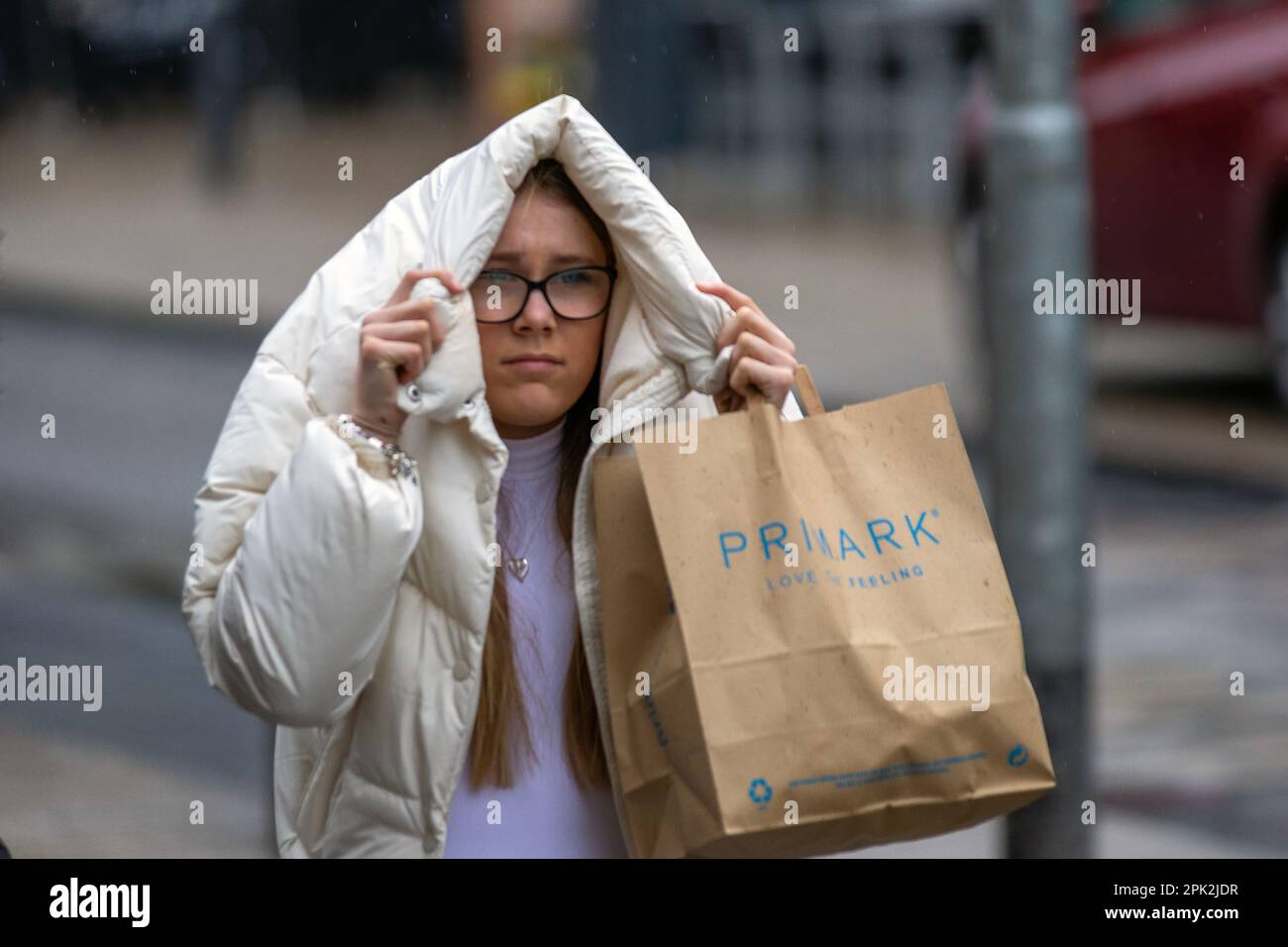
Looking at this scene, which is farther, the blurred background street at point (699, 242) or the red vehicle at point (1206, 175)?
the red vehicle at point (1206, 175)

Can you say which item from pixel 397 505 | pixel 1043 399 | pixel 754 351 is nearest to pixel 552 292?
pixel 754 351

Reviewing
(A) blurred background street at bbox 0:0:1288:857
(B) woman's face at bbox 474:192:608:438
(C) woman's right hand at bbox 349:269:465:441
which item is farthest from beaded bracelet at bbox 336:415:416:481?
(A) blurred background street at bbox 0:0:1288:857

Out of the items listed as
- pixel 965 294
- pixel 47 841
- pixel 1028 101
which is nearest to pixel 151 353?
pixel 965 294

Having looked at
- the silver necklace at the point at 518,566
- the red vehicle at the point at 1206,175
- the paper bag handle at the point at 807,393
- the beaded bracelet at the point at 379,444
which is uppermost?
the red vehicle at the point at 1206,175

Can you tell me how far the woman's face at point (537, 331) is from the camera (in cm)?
254

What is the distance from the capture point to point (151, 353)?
13617 mm

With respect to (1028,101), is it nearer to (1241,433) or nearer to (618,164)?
(618,164)

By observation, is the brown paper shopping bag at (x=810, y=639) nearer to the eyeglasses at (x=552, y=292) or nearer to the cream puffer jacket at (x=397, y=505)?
the cream puffer jacket at (x=397, y=505)

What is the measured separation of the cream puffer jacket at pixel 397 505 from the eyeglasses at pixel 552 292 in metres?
0.04

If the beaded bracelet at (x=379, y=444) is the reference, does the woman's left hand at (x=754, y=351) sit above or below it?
above

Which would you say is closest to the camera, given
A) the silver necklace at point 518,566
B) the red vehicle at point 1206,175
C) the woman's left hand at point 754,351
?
the woman's left hand at point 754,351

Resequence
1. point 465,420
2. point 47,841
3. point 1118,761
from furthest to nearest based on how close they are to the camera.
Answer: point 1118,761, point 47,841, point 465,420

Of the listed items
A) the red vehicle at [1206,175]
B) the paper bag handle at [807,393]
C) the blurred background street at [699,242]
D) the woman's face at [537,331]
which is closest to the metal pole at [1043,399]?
the blurred background street at [699,242]

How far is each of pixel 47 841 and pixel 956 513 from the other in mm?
3396
